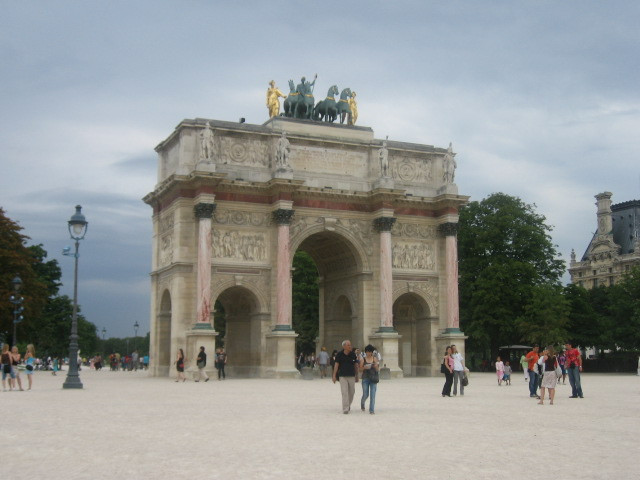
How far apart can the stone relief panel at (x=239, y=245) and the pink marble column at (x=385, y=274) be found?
249 inches

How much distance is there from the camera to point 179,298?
41.9 m

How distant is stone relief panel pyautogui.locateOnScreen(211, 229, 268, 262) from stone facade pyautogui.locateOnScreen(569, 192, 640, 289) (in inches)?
2763

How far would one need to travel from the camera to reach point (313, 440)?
1338cm

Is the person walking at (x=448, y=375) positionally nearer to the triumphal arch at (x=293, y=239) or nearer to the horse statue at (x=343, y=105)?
the triumphal arch at (x=293, y=239)

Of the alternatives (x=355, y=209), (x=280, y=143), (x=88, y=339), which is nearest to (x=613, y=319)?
(x=355, y=209)

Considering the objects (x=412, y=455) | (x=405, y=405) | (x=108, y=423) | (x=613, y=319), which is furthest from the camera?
(x=613, y=319)

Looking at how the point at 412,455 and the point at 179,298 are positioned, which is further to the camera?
the point at 179,298

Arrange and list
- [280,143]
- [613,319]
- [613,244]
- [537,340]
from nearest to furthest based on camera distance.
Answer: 1. [280,143]
2. [537,340]
3. [613,319]
4. [613,244]

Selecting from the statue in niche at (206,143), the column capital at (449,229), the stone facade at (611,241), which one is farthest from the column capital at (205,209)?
the stone facade at (611,241)

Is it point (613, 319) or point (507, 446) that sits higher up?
point (613, 319)

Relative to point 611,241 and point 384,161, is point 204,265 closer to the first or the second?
point 384,161

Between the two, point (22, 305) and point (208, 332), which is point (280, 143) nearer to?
point (208, 332)

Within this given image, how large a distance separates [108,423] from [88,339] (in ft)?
351

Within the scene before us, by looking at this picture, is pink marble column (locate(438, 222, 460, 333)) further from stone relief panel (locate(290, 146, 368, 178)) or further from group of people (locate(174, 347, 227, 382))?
group of people (locate(174, 347, 227, 382))
